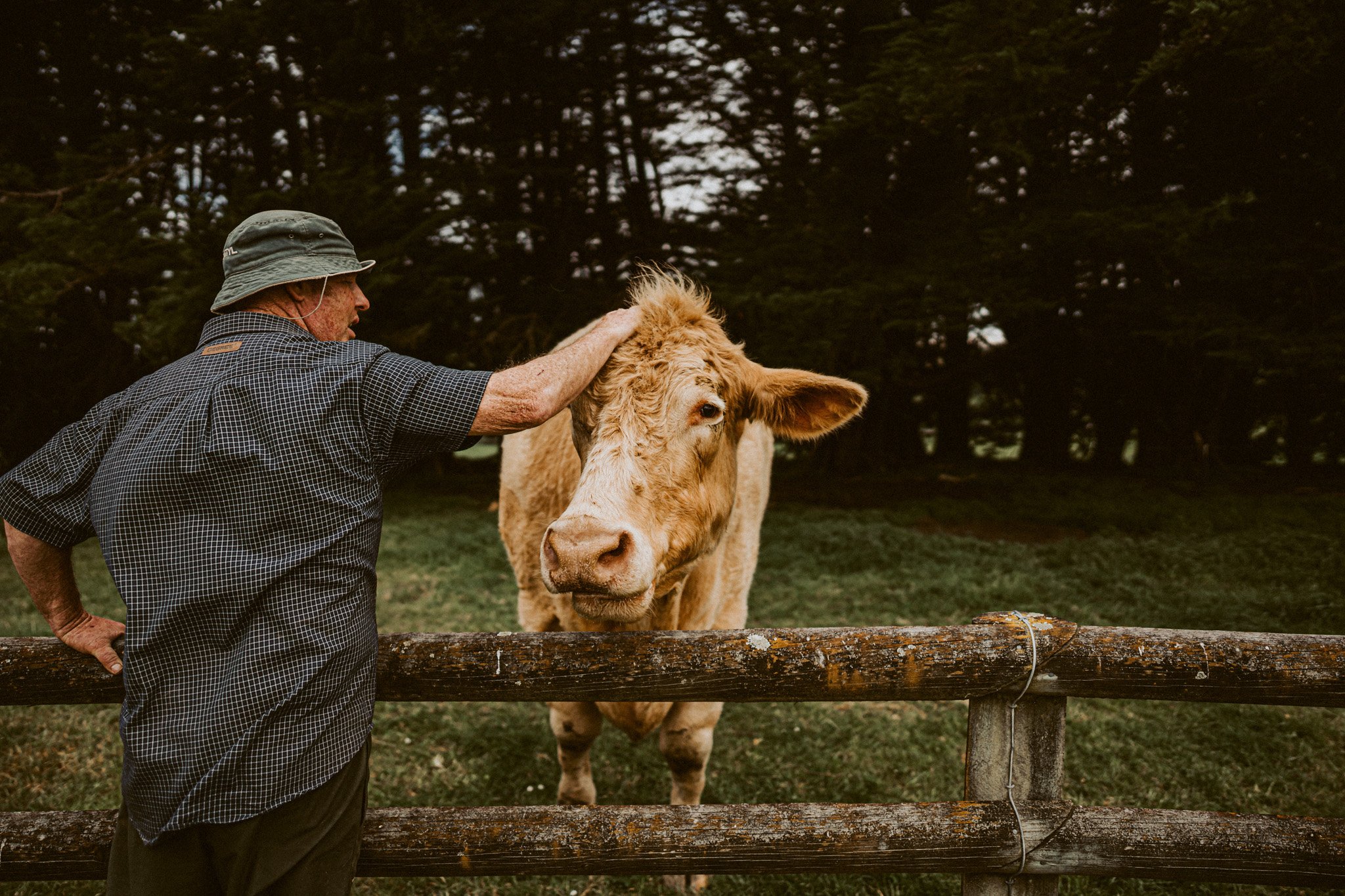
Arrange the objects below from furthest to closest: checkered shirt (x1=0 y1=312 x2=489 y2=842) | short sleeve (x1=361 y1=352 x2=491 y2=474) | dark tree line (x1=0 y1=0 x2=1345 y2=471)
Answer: dark tree line (x1=0 y1=0 x2=1345 y2=471), short sleeve (x1=361 y1=352 x2=491 y2=474), checkered shirt (x1=0 y1=312 x2=489 y2=842)

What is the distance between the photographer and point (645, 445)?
2193 millimetres

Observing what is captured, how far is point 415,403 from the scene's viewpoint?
1612 mm

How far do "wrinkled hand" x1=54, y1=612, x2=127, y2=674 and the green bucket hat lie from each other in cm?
102

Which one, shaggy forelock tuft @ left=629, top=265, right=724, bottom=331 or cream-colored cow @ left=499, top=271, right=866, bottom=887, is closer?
cream-colored cow @ left=499, top=271, right=866, bottom=887

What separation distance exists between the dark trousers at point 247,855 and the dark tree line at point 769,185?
8664 mm

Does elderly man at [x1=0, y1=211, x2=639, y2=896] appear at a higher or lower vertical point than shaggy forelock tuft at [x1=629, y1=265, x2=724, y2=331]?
lower

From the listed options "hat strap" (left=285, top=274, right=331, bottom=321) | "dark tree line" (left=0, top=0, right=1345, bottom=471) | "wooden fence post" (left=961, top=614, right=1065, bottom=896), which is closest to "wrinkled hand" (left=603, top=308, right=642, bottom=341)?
"hat strap" (left=285, top=274, right=331, bottom=321)

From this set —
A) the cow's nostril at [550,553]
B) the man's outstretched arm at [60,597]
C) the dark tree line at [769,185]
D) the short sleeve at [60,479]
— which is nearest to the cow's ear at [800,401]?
the cow's nostril at [550,553]

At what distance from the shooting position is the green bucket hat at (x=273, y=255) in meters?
1.75

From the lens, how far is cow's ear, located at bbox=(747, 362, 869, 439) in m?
2.69

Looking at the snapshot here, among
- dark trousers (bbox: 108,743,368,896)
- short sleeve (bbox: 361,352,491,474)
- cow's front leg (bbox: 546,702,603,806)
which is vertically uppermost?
short sleeve (bbox: 361,352,491,474)

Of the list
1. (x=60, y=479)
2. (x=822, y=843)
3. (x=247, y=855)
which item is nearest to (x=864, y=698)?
(x=822, y=843)

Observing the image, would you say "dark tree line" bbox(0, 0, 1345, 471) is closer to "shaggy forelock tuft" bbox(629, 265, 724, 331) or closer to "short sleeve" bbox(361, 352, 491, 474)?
"shaggy forelock tuft" bbox(629, 265, 724, 331)

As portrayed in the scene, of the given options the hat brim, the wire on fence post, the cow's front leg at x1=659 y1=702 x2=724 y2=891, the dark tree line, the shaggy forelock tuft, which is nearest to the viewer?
the hat brim
